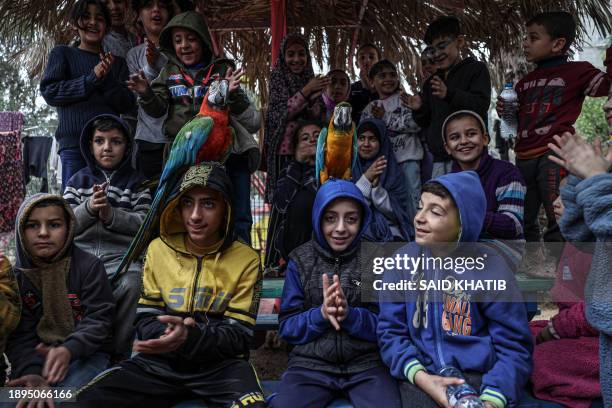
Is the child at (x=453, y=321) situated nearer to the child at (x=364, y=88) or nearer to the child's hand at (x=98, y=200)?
the child's hand at (x=98, y=200)

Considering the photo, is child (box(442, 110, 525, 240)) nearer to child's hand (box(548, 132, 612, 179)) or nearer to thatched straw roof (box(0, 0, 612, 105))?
child's hand (box(548, 132, 612, 179))

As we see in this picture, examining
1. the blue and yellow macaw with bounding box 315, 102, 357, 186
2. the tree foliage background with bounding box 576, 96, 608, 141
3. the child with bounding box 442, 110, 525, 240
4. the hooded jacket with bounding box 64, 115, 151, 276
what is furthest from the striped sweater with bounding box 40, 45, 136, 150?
the tree foliage background with bounding box 576, 96, 608, 141

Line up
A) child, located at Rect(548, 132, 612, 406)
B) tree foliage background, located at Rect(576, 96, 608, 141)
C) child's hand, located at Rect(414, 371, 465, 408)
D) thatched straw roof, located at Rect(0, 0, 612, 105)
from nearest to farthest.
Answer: child, located at Rect(548, 132, 612, 406) → child's hand, located at Rect(414, 371, 465, 408) → thatched straw roof, located at Rect(0, 0, 612, 105) → tree foliage background, located at Rect(576, 96, 608, 141)

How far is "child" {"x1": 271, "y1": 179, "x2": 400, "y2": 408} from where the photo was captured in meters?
2.09

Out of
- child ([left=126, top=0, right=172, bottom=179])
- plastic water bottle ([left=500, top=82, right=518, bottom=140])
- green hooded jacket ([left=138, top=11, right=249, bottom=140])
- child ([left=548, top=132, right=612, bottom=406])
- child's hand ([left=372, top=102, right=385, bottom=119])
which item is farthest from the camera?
child's hand ([left=372, top=102, right=385, bottom=119])

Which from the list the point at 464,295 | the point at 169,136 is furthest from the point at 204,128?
the point at 464,295

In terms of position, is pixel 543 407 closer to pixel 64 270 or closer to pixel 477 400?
pixel 477 400

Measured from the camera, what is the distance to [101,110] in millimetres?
3588

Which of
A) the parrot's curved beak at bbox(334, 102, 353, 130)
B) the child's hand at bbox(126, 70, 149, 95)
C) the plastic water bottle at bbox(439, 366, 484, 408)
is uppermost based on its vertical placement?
the child's hand at bbox(126, 70, 149, 95)

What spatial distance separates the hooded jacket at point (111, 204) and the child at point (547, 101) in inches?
105

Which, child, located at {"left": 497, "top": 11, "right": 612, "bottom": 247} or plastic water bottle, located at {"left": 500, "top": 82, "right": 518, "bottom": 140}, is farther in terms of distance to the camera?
plastic water bottle, located at {"left": 500, "top": 82, "right": 518, "bottom": 140}

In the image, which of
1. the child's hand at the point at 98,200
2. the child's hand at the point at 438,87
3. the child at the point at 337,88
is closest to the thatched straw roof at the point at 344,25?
the child at the point at 337,88

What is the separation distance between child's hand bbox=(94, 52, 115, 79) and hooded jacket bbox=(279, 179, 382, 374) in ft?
5.69

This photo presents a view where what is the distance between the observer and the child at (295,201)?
3.54 metres
